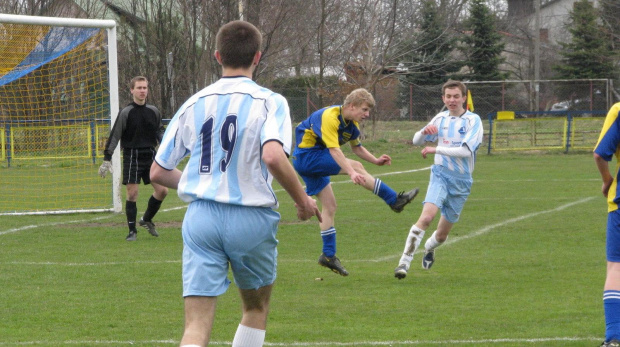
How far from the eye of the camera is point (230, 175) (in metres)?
3.98

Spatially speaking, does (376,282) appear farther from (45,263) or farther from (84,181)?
(84,181)

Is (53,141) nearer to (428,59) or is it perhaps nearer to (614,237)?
(614,237)

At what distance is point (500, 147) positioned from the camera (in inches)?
1127

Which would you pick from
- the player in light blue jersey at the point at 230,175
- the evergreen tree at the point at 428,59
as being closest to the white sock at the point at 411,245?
the player in light blue jersey at the point at 230,175

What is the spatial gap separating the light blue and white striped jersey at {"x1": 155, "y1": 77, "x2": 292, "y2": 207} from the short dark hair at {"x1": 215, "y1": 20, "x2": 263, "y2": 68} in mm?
86

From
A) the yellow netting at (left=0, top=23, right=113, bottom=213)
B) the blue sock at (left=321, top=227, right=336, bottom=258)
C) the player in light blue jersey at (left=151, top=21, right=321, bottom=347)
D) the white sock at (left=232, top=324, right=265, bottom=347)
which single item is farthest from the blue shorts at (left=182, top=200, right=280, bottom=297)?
the yellow netting at (left=0, top=23, right=113, bottom=213)

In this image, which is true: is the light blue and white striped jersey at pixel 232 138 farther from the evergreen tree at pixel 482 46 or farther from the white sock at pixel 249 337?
the evergreen tree at pixel 482 46

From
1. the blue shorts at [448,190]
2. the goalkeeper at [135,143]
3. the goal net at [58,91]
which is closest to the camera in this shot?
the blue shorts at [448,190]

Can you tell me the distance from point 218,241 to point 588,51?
145ft

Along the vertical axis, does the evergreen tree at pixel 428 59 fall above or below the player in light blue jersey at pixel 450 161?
above

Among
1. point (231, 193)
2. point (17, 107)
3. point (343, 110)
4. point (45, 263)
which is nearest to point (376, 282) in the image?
point (343, 110)

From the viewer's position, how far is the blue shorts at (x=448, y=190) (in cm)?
846

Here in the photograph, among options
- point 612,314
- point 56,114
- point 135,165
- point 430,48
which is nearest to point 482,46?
point 430,48

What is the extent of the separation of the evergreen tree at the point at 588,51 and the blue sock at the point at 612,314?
41686 millimetres
